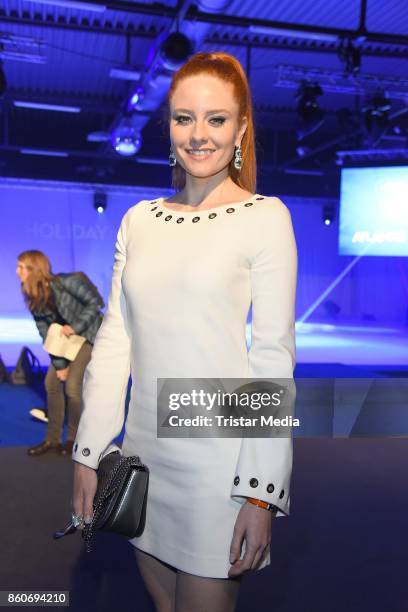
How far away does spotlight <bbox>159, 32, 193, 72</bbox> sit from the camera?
5.59 m

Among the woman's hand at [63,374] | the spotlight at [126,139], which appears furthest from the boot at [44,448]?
the spotlight at [126,139]

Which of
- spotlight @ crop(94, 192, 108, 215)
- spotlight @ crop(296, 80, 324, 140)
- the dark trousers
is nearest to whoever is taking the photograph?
the dark trousers

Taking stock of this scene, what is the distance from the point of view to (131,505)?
1138 millimetres

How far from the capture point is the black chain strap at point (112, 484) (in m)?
1.13

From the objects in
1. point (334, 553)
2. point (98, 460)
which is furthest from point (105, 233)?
point (98, 460)

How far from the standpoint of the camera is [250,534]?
104cm

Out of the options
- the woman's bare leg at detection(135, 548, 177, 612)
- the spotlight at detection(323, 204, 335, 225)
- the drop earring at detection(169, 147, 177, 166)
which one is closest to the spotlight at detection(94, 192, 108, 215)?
the spotlight at detection(323, 204, 335, 225)

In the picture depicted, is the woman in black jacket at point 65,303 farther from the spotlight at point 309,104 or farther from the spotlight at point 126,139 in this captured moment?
the spotlight at point 309,104

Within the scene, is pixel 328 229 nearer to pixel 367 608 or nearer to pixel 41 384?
pixel 41 384

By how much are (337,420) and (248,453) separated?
4143 millimetres

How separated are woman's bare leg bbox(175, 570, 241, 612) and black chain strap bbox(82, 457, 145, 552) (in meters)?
0.19

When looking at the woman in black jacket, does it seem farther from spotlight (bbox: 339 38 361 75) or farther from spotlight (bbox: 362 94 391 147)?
spotlight (bbox: 362 94 391 147)

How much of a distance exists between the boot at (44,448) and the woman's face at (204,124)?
3.46 m

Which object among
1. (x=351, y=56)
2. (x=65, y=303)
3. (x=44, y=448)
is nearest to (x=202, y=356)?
(x=65, y=303)
